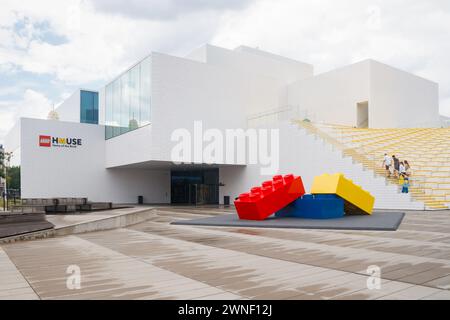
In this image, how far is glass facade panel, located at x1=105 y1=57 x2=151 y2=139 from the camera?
27.2 m

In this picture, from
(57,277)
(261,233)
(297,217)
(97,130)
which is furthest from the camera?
(97,130)

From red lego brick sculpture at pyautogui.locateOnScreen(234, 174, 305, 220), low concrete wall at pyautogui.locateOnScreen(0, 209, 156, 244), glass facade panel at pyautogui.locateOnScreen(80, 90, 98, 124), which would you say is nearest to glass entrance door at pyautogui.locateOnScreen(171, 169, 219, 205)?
glass facade panel at pyautogui.locateOnScreen(80, 90, 98, 124)

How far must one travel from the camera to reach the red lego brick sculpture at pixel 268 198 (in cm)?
1464

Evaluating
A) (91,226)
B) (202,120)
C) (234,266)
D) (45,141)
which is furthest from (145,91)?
(234,266)

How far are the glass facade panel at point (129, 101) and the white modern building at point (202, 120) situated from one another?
8 cm

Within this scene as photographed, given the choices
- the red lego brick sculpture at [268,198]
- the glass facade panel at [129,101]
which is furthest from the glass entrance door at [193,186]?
the red lego brick sculpture at [268,198]

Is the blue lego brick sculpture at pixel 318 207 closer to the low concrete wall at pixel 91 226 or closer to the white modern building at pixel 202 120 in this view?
the low concrete wall at pixel 91 226

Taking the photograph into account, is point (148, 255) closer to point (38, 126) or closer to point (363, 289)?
point (363, 289)

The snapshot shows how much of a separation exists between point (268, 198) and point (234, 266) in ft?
28.3

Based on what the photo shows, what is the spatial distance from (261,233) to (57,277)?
21.0 ft

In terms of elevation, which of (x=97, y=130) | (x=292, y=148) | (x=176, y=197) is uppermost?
(x=97, y=130)

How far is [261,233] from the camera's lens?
1103 centimetres

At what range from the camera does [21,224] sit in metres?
11.9
